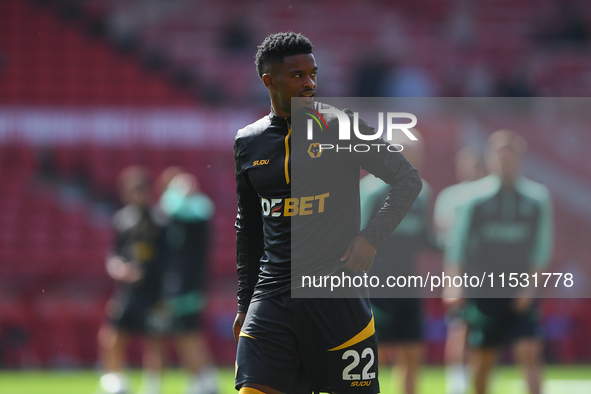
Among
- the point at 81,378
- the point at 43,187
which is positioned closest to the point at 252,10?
the point at 43,187

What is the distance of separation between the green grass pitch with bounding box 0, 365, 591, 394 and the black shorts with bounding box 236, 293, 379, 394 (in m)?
4.72

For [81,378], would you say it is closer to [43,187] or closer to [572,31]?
[43,187]

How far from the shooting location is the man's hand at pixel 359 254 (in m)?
3.39

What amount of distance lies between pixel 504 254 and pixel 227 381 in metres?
4.03

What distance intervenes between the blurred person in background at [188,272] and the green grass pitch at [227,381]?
1.72ft

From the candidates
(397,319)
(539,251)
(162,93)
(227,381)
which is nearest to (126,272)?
(227,381)

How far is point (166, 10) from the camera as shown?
54.4ft

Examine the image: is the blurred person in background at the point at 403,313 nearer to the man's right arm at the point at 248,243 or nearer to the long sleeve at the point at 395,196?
the man's right arm at the point at 248,243

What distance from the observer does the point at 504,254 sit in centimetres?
655

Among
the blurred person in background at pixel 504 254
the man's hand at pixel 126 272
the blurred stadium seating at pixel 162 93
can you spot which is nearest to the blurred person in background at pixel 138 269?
the man's hand at pixel 126 272

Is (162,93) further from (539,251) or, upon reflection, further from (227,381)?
(539,251)

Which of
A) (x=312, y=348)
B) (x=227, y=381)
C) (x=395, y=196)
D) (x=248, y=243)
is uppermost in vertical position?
(x=395, y=196)

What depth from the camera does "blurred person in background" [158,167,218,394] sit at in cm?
817

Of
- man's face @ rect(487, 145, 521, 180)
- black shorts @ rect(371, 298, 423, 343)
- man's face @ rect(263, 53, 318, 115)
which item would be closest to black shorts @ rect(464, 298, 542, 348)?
black shorts @ rect(371, 298, 423, 343)
